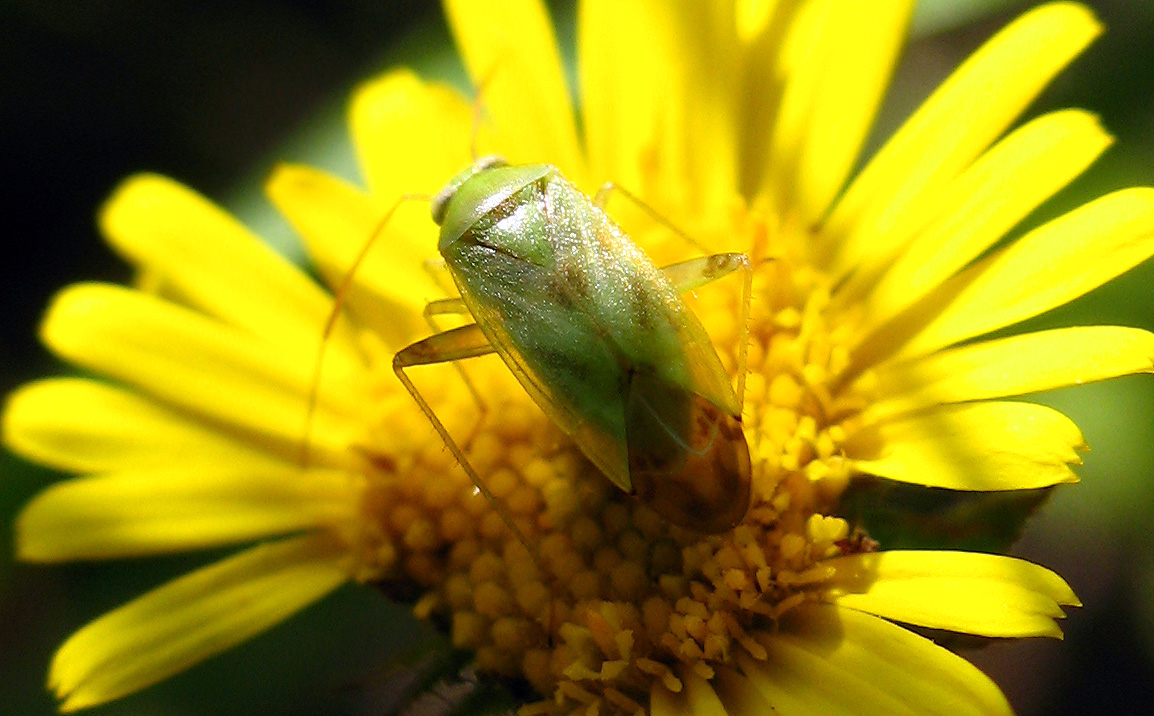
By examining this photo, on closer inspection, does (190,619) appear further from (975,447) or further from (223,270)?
(975,447)

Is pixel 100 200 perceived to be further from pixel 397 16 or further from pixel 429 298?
pixel 429 298

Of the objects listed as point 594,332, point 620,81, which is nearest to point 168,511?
point 594,332

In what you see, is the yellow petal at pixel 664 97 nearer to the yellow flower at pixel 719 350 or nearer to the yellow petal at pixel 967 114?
the yellow flower at pixel 719 350

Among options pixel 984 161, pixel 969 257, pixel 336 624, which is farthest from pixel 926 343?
pixel 336 624

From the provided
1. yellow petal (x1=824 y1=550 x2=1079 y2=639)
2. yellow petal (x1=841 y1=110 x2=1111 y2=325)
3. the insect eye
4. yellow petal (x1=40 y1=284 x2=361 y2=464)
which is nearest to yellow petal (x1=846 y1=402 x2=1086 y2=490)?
yellow petal (x1=824 y1=550 x2=1079 y2=639)

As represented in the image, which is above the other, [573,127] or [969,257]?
[573,127]

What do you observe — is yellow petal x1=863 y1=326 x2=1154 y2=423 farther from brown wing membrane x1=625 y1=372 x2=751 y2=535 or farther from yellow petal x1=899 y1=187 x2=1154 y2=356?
brown wing membrane x1=625 y1=372 x2=751 y2=535
